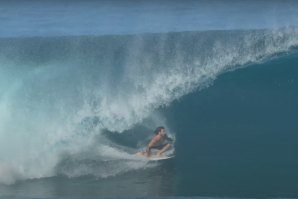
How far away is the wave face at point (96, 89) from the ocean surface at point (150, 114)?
0.02 metres

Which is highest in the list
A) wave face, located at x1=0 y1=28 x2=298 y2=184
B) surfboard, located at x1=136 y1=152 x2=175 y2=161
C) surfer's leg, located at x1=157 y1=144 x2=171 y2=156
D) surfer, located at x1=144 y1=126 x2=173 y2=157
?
wave face, located at x1=0 y1=28 x2=298 y2=184

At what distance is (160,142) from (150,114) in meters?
0.68

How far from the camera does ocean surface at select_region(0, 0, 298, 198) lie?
10906mm

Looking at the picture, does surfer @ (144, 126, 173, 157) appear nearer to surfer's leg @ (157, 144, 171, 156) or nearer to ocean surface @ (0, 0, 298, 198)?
surfer's leg @ (157, 144, 171, 156)

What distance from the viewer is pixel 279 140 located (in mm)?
11969

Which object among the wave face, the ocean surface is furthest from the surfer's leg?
the wave face

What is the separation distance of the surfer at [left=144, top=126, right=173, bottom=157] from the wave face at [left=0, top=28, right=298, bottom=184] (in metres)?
0.23

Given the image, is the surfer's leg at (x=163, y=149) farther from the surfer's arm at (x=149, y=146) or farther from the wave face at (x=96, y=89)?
the wave face at (x=96, y=89)

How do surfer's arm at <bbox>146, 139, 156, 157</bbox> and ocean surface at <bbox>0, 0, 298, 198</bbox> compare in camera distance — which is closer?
ocean surface at <bbox>0, 0, 298, 198</bbox>

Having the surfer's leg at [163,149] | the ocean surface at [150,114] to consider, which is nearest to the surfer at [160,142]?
the surfer's leg at [163,149]

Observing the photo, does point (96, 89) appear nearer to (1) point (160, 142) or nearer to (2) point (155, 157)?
(1) point (160, 142)

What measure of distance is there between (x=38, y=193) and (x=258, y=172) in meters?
2.63

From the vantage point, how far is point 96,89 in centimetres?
1277

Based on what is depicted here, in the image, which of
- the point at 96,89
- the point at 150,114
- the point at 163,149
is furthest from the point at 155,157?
the point at 96,89
